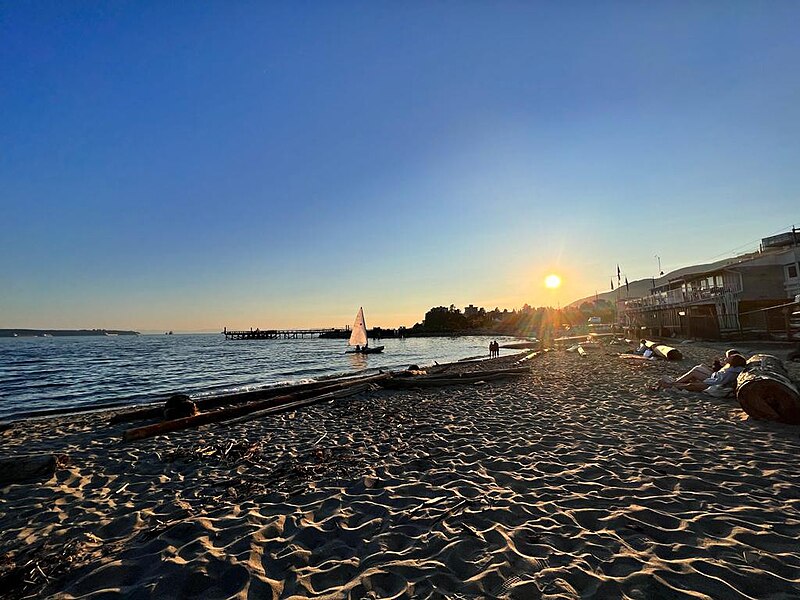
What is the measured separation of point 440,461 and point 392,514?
213 cm

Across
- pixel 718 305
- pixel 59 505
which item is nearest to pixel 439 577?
pixel 59 505

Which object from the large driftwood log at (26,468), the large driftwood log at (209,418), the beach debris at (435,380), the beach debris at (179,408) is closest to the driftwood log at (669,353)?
the beach debris at (435,380)

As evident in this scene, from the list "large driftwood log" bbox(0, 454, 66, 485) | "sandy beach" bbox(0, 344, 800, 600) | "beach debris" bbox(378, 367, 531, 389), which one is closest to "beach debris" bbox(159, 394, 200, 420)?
"sandy beach" bbox(0, 344, 800, 600)

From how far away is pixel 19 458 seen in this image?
6977 millimetres

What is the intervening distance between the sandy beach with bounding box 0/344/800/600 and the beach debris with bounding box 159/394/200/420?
196cm

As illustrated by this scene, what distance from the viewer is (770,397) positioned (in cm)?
838

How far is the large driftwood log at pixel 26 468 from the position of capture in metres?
6.79

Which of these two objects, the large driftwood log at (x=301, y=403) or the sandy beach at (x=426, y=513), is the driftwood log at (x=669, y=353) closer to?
the sandy beach at (x=426, y=513)

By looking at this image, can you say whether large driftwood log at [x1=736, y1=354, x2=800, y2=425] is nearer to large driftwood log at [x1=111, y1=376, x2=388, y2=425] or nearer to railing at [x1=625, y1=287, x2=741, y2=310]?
large driftwood log at [x1=111, y1=376, x2=388, y2=425]

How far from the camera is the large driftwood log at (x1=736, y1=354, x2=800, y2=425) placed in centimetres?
811

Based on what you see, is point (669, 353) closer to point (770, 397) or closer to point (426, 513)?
point (770, 397)

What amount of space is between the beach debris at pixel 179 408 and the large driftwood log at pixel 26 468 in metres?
4.38

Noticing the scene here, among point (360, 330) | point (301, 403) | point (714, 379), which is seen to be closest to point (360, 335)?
point (360, 330)

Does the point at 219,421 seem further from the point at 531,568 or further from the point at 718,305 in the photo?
the point at 718,305
